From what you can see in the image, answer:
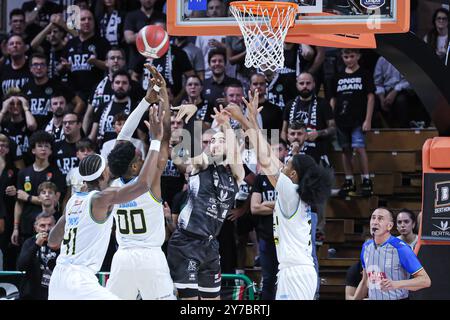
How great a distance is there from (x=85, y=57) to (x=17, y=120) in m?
1.14

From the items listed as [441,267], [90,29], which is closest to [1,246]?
[90,29]

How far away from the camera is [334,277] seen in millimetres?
10781

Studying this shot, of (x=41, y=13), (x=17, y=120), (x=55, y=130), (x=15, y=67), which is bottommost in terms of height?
(x=55, y=130)

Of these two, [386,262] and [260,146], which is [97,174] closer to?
[260,146]

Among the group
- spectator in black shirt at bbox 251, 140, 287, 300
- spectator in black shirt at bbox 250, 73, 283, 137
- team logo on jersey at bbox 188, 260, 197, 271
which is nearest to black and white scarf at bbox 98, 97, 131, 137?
spectator in black shirt at bbox 250, 73, 283, 137

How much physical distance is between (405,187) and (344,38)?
3238mm

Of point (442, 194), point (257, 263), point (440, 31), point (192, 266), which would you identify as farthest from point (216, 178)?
point (440, 31)

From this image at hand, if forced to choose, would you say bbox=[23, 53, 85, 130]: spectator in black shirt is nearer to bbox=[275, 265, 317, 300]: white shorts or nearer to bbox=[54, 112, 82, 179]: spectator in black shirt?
bbox=[54, 112, 82, 179]: spectator in black shirt

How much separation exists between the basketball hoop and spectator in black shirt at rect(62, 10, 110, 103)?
13.3 feet

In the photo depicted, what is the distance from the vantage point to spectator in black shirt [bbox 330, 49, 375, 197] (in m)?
11.2

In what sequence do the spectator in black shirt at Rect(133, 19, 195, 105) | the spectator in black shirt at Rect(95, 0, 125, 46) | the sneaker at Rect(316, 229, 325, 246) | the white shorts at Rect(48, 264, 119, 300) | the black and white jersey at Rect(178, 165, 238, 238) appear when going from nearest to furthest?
the white shorts at Rect(48, 264, 119, 300)
the black and white jersey at Rect(178, 165, 238, 238)
the sneaker at Rect(316, 229, 325, 246)
the spectator in black shirt at Rect(133, 19, 195, 105)
the spectator in black shirt at Rect(95, 0, 125, 46)

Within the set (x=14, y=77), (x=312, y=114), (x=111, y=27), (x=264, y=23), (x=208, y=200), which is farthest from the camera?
(x=111, y=27)

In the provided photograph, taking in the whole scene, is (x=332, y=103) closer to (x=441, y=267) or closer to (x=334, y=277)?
(x=334, y=277)

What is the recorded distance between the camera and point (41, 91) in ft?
39.5
